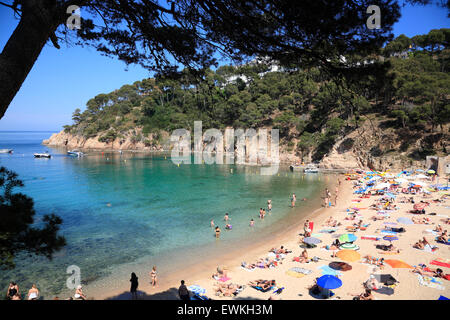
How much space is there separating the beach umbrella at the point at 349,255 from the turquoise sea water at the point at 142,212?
6226 millimetres

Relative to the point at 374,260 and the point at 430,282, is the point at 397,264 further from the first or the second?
the point at 430,282

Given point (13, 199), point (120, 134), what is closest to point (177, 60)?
point (13, 199)

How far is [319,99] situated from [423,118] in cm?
1825

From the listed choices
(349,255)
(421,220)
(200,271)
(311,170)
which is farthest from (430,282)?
(311,170)

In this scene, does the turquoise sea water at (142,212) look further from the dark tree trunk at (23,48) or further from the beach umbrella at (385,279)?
the dark tree trunk at (23,48)

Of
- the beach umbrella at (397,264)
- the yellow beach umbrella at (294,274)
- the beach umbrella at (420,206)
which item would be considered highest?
the beach umbrella at (420,206)

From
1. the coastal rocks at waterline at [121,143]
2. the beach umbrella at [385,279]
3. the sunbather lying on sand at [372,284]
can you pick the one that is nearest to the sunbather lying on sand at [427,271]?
the beach umbrella at [385,279]

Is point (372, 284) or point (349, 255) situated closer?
point (372, 284)

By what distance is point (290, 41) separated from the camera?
588cm

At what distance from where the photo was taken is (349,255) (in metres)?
12.6

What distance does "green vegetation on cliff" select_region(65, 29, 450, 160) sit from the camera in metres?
6.99

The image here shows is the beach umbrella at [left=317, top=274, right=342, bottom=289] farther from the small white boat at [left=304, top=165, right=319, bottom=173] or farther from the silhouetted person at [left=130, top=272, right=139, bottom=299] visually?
the small white boat at [left=304, top=165, right=319, bottom=173]

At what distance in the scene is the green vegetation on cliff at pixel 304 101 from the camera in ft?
22.9

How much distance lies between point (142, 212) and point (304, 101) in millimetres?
49454
